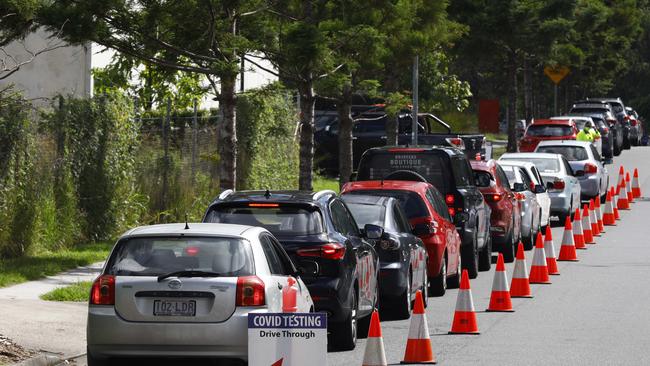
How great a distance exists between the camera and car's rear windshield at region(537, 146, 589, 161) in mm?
33791

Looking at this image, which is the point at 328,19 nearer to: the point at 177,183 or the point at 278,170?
the point at 177,183

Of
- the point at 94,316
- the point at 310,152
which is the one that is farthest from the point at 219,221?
the point at 310,152

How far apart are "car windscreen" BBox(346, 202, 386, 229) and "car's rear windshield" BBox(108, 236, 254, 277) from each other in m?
5.30

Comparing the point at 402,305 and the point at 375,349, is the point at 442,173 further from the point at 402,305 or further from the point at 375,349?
the point at 375,349

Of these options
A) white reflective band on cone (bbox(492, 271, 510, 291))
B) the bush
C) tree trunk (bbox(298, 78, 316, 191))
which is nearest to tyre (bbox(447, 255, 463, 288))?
white reflective band on cone (bbox(492, 271, 510, 291))

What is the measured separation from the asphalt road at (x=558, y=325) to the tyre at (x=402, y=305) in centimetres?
16

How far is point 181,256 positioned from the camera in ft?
34.7

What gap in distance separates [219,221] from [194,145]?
13.3 metres

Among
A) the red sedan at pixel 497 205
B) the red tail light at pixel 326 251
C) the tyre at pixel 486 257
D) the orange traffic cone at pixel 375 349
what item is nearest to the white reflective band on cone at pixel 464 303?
the red tail light at pixel 326 251

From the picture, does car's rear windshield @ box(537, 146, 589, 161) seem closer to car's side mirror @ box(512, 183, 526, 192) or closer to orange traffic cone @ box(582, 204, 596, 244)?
orange traffic cone @ box(582, 204, 596, 244)

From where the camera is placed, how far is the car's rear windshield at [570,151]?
A: 33.8 m

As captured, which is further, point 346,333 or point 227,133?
point 227,133

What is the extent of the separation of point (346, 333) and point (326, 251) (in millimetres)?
798

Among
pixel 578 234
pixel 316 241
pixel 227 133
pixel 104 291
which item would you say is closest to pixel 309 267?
pixel 316 241
